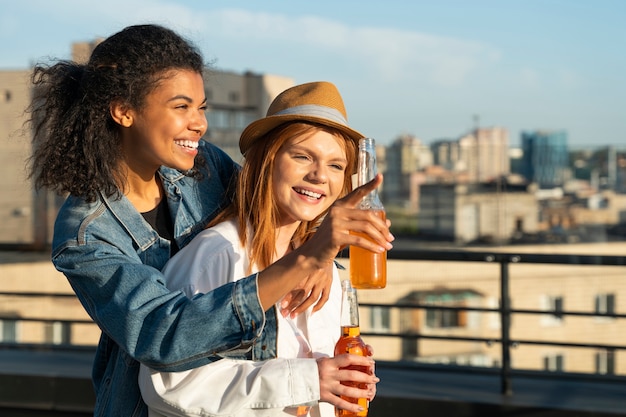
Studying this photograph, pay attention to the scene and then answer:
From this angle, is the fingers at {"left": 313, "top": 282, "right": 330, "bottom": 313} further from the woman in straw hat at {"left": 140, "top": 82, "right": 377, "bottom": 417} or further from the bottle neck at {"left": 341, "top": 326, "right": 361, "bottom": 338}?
the bottle neck at {"left": 341, "top": 326, "right": 361, "bottom": 338}

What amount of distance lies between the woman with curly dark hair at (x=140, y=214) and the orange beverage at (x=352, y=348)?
0.46ft

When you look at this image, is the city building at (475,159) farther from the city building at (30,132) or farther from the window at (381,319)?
the window at (381,319)

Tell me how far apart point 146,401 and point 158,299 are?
298 mm

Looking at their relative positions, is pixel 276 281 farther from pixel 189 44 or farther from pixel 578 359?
pixel 578 359

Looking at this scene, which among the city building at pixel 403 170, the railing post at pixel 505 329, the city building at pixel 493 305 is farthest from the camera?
the city building at pixel 493 305

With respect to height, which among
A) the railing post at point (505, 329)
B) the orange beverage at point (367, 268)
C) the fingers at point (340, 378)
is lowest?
the railing post at point (505, 329)

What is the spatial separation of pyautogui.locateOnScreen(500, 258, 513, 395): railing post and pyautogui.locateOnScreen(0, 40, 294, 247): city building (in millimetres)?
1994

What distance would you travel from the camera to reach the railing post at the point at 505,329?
18.6ft

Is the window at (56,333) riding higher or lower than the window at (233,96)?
lower

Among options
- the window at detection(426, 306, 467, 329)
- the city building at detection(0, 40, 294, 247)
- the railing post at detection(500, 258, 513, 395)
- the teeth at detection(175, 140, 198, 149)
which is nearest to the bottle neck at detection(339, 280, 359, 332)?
the teeth at detection(175, 140, 198, 149)

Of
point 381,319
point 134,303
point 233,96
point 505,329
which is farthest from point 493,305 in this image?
point 134,303

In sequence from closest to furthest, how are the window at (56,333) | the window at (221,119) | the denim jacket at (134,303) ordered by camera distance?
the denim jacket at (134,303), the window at (56,333), the window at (221,119)

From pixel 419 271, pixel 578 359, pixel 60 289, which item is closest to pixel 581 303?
pixel 578 359

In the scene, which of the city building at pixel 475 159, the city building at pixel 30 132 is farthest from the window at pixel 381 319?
the city building at pixel 30 132
